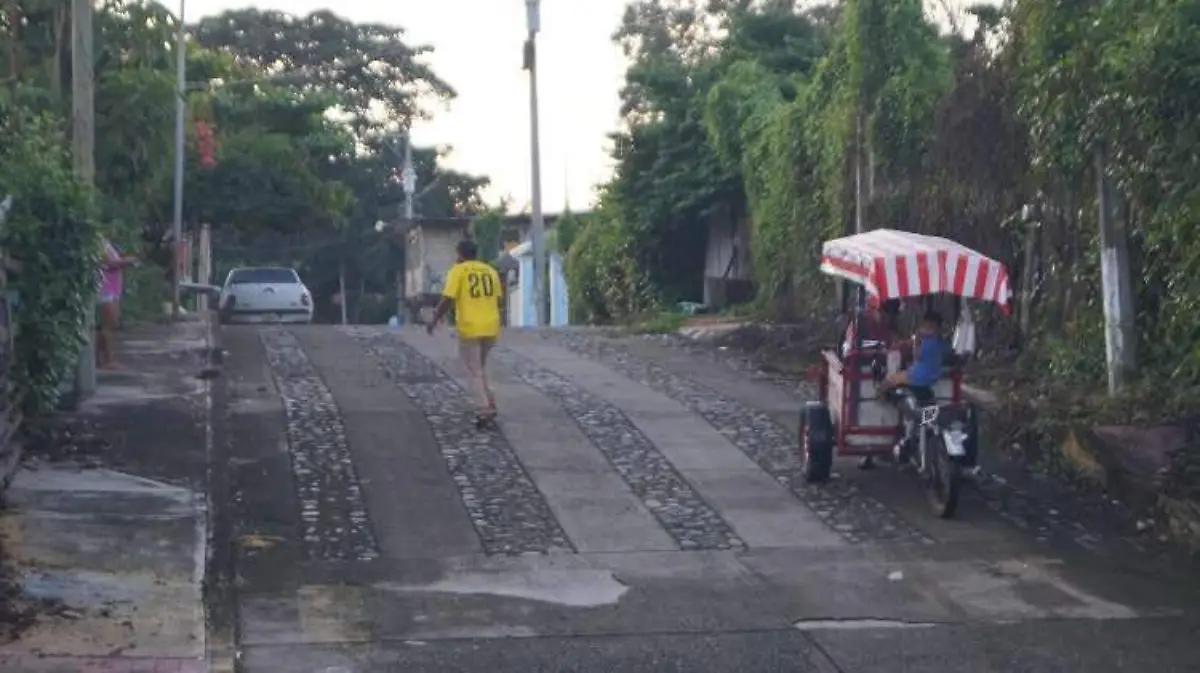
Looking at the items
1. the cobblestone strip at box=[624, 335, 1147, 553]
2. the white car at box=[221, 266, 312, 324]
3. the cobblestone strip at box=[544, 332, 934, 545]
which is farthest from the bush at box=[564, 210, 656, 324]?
the cobblestone strip at box=[624, 335, 1147, 553]

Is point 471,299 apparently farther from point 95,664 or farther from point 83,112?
point 95,664

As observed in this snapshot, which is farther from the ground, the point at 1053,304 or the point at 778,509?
the point at 1053,304

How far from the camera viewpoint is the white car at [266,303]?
136 feet

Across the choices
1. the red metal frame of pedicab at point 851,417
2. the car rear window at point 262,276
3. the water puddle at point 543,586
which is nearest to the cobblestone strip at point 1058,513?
the red metal frame of pedicab at point 851,417

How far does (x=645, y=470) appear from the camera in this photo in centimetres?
1435

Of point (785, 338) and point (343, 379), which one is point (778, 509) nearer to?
point (343, 379)

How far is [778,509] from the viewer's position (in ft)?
42.8

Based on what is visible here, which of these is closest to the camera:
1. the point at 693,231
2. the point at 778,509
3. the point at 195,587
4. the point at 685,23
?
the point at 195,587

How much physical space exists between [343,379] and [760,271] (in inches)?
315

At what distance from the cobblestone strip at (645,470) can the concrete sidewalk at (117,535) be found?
9.92 ft

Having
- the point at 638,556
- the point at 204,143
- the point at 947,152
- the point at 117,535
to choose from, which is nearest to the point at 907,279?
the point at 638,556

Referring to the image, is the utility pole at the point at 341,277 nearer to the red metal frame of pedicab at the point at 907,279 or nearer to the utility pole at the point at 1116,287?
the utility pole at the point at 1116,287

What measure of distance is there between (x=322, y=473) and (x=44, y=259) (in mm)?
2513

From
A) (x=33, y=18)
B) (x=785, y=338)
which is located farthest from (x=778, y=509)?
(x=33, y=18)
